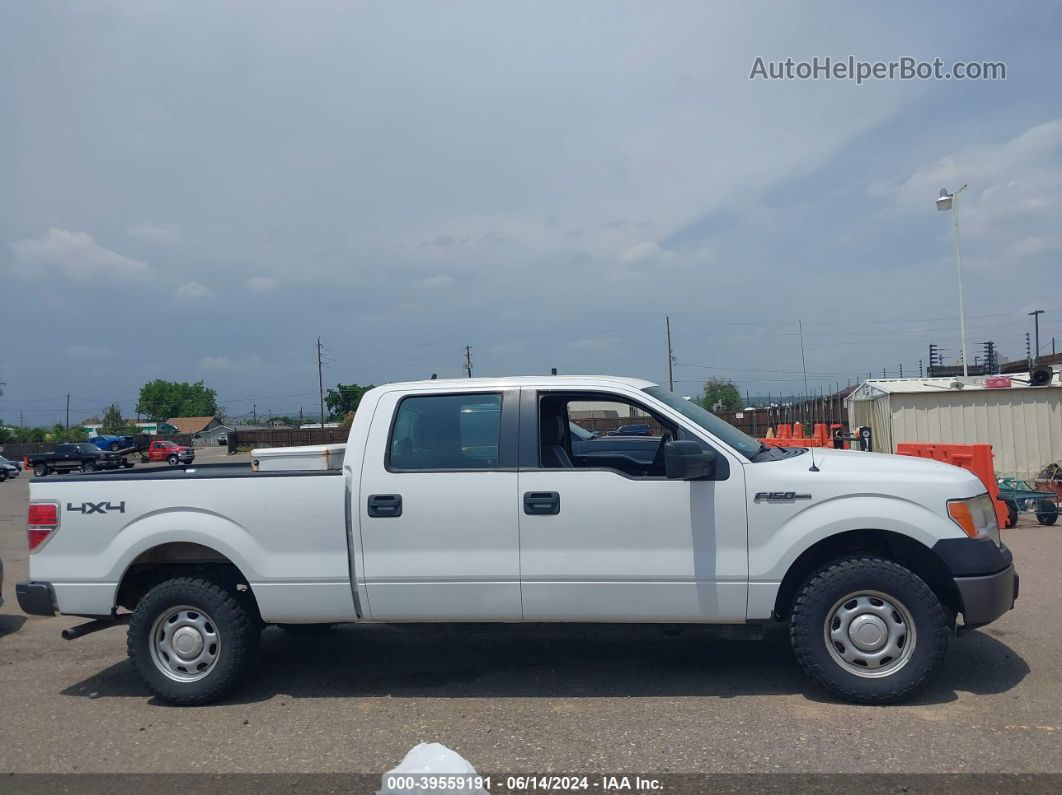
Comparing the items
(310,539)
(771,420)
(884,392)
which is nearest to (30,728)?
(310,539)

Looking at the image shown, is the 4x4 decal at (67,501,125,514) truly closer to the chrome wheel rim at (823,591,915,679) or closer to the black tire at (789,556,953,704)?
the black tire at (789,556,953,704)

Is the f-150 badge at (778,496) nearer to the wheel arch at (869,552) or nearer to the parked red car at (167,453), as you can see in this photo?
the wheel arch at (869,552)

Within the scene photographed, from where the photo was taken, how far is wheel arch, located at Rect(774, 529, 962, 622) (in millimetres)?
5262

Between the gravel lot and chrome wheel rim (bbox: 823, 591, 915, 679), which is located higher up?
chrome wheel rim (bbox: 823, 591, 915, 679)

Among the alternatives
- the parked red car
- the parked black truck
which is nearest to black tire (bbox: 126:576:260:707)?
the parked black truck

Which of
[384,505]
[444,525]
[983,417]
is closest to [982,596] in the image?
[444,525]

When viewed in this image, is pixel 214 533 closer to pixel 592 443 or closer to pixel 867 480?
pixel 592 443

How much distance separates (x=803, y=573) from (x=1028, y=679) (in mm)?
1589

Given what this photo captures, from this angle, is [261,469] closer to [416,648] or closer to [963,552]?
[416,648]

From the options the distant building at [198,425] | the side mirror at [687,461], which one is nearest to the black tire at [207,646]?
the side mirror at [687,461]

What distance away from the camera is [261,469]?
5996 millimetres

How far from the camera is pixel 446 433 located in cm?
562

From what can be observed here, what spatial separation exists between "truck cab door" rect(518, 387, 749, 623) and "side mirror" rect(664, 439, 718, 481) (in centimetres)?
12

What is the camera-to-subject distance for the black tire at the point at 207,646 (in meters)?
5.55
